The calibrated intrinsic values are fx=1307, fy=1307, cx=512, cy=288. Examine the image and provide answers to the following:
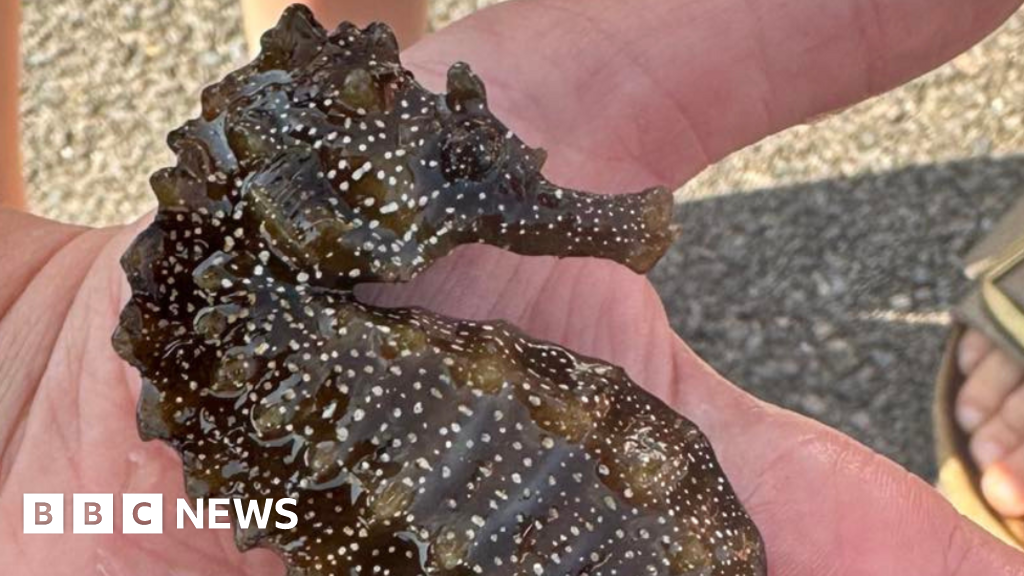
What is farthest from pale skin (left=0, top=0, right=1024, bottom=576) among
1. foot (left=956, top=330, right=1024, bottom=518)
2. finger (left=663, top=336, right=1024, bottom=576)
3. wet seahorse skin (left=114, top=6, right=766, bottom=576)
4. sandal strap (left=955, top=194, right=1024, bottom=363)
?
foot (left=956, top=330, right=1024, bottom=518)

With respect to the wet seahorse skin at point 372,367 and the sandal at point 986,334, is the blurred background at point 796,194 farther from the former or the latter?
the wet seahorse skin at point 372,367

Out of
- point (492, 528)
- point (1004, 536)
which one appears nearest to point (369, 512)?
point (492, 528)

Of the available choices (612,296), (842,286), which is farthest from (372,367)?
(842,286)

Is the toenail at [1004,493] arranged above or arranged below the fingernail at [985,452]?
below

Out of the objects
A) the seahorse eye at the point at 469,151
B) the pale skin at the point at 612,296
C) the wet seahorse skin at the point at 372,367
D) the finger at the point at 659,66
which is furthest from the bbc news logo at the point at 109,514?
the finger at the point at 659,66

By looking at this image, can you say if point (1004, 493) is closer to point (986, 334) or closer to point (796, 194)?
point (986, 334)

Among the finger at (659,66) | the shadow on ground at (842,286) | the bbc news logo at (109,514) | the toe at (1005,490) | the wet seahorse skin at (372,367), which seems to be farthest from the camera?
the shadow on ground at (842,286)
